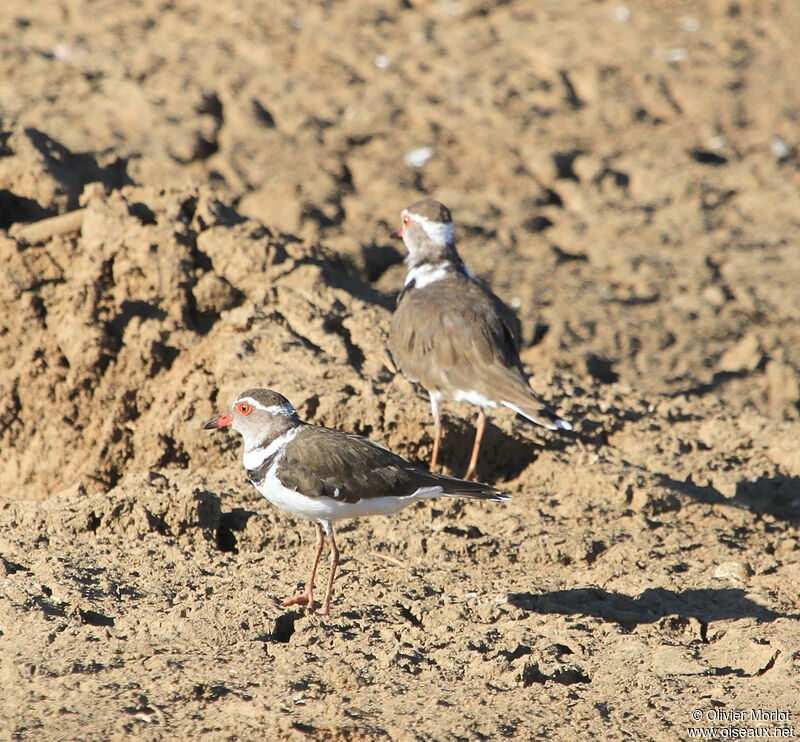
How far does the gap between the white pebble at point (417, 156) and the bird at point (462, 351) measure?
17.6 ft

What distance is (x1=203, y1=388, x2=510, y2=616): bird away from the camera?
21.3ft

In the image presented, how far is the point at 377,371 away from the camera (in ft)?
28.5

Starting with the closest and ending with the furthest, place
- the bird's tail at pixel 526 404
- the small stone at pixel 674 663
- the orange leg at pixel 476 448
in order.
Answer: the small stone at pixel 674 663 → the bird's tail at pixel 526 404 → the orange leg at pixel 476 448

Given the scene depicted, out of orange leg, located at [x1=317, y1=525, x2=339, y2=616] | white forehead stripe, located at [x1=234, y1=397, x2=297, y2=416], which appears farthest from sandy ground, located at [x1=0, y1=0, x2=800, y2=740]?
white forehead stripe, located at [x1=234, y1=397, x2=297, y2=416]

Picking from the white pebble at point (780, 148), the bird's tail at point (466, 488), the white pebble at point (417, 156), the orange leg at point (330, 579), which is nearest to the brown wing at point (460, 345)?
the bird's tail at point (466, 488)

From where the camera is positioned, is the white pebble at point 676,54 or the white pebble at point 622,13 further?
the white pebble at point 622,13

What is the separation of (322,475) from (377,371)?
88.5 inches

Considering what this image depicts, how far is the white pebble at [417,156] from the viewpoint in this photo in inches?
556

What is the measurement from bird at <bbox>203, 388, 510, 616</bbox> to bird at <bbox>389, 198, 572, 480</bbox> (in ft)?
Answer: 4.11

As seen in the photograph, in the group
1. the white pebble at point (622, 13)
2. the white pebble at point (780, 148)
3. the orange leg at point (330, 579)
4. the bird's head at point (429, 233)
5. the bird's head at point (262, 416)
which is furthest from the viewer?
the white pebble at point (622, 13)

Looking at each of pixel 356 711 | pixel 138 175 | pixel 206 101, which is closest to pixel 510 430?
pixel 356 711

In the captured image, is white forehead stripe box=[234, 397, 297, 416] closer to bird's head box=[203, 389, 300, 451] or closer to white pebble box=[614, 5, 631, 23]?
bird's head box=[203, 389, 300, 451]

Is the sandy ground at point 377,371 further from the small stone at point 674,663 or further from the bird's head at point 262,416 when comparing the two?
the bird's head at point 262,416

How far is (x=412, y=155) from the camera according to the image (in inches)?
559
